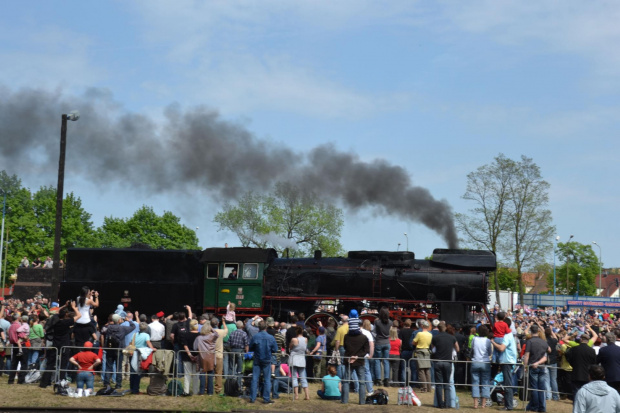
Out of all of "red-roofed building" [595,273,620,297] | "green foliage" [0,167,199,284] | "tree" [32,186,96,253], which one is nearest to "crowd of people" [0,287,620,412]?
"green foliage" [0,167,199,284]

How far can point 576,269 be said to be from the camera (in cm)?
9794

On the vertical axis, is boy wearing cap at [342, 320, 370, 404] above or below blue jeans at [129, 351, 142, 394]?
above

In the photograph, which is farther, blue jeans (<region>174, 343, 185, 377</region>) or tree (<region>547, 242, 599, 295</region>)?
tree (<region>547, 242, 599, 295</region>)

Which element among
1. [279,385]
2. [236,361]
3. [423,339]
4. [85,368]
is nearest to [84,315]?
[85,368]

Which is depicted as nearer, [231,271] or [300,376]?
[300,376]

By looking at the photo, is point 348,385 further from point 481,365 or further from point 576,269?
point 576,269

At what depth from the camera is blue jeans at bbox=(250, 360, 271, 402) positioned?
14125 mm

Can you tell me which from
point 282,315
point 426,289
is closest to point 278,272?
point 282,315

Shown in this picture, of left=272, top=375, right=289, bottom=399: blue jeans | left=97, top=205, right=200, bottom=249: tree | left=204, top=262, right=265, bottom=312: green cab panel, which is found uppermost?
left=97, top=205, right=200, bottom=249: tree

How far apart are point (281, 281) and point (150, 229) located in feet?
197

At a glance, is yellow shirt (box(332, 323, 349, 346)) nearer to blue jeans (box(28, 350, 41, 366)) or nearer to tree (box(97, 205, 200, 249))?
blue jeans (box(28, 350, 41, 366))

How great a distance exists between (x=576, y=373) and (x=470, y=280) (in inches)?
385

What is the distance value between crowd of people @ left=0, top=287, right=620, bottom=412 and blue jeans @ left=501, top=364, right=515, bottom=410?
0.06 ft

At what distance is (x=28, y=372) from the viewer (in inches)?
623
